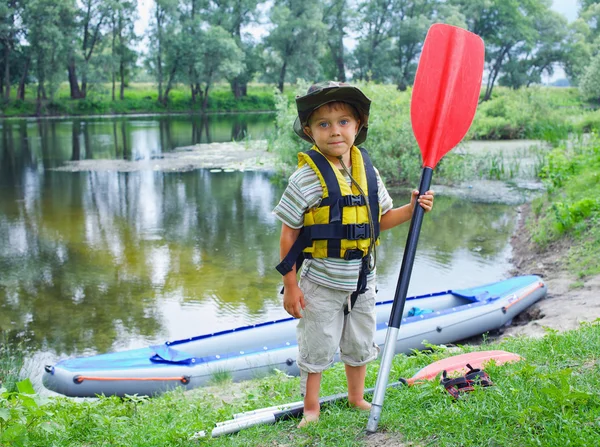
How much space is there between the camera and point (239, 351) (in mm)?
4742

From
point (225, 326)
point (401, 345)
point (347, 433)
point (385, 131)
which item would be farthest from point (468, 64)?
point (385, 131)

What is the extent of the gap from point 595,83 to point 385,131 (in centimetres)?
1643

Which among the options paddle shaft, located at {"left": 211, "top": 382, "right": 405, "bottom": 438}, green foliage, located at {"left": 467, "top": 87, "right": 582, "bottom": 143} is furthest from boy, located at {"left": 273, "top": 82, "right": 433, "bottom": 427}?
green foliage, located at {"left": 467, "top": 87, "right": 582, "bottom": 143}

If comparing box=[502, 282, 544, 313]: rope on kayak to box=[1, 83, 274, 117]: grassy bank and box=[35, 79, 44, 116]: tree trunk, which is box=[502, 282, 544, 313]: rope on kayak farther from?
box=[35, 79, 44, 116]: tree trunk

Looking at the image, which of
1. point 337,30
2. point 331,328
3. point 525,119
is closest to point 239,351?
point 331,328

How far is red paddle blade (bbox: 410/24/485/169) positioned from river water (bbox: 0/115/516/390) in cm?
344

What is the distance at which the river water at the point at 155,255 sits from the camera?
6074mm

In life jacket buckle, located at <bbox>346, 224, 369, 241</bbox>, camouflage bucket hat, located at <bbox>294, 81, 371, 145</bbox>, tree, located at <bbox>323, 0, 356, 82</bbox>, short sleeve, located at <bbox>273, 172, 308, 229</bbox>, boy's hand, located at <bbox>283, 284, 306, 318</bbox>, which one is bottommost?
boy's hand, located at <bbox>283, 284, 306, 318</bbox>

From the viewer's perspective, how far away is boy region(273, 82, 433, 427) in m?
2.45

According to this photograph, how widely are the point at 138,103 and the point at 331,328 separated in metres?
35.8

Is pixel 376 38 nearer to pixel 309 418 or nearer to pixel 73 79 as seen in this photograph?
pixel 73 79

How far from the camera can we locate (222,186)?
1305 centimetres

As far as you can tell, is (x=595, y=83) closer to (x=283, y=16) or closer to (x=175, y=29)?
(x=283, y=16)

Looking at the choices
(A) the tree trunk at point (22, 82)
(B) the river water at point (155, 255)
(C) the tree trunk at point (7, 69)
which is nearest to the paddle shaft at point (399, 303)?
(B) the river water at point (155, 255)
